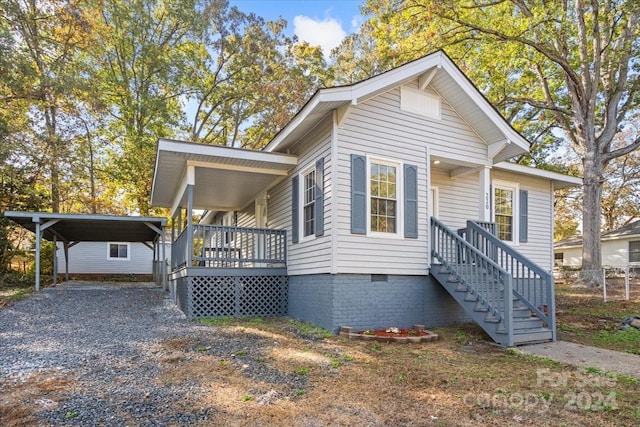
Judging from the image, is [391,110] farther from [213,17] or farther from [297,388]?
[213,17]

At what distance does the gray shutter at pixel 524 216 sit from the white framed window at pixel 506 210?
0.20m

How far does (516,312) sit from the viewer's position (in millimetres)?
6812

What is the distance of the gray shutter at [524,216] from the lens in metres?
10.5

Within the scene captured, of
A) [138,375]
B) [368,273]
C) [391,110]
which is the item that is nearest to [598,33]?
[391,110]

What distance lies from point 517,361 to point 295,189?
531 cm

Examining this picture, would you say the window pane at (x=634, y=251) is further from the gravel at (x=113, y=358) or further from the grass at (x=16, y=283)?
the grass at (x=16, y=283)

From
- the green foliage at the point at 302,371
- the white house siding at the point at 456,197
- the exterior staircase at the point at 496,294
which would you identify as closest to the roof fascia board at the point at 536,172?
the white house siding at the point at 456,197

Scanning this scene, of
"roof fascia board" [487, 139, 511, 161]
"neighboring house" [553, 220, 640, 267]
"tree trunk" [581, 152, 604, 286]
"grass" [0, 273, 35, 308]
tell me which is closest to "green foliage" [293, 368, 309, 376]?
"roof fascia board" [487, 139, 511, 161]

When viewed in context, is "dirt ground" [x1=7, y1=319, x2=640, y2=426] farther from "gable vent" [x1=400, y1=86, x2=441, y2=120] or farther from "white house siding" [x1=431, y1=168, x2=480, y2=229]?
"gable vent" [x1=400, y1=86, x2=441, y2=120]

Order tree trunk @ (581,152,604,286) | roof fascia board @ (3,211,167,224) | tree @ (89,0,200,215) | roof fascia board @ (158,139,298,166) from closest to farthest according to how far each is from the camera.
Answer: roof fascia board @ (158,139,298,166), roof fascia board @ (3,211,167,224), tree trunk @ (581,152,604,286), tree @ (89,0,200,215)

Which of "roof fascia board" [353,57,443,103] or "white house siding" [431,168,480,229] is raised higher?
"roof fascia board" [353,57,443,103]

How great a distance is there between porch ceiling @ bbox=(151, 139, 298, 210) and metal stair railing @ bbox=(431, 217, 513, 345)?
3.50 metres

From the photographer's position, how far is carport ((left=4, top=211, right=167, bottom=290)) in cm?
1262

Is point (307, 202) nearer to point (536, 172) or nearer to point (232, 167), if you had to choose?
point (232, 167)
